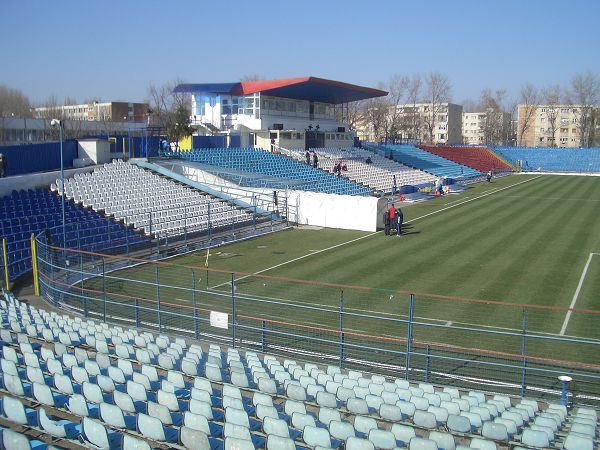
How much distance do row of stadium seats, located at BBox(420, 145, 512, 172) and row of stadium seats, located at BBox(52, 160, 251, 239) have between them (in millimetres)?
45466

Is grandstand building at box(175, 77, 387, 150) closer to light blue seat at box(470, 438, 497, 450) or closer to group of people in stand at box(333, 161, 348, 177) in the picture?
group of people in stand at box(333, 161, 348, 177)

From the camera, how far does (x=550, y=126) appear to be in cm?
12694

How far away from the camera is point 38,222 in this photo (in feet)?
75.0

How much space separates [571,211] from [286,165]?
20.5 m

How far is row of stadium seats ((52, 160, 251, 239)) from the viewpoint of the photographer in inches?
1035

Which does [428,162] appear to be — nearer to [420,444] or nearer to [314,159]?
[314,159]

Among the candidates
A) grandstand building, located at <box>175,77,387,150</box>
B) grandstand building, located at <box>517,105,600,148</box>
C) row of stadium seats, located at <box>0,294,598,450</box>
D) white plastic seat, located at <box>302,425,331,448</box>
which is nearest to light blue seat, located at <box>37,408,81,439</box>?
row of stadium seats, located at <box>0,294,598,450</box>

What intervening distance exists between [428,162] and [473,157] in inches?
550

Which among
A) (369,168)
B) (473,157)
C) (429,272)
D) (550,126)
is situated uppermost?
(550,126)

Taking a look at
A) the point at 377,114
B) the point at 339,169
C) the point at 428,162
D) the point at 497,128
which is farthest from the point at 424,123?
the point at 339,169

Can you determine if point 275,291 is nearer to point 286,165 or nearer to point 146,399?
point 146,399

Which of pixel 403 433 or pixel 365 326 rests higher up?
pixel 403 433

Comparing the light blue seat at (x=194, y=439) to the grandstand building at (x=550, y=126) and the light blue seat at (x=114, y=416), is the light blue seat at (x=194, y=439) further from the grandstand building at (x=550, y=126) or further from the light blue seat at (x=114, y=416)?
the grandstand building at (x=550, y=126)

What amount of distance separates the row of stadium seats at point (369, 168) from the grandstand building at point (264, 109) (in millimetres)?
2385
